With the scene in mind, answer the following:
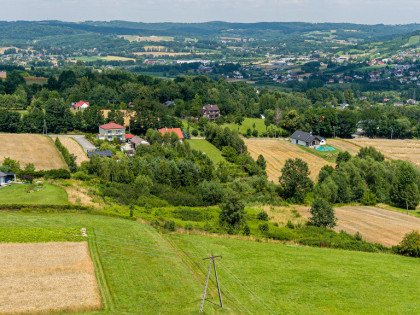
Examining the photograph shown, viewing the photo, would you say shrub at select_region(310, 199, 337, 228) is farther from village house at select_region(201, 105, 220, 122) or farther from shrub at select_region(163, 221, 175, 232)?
village house at select_region(201, 105, 220, 122)

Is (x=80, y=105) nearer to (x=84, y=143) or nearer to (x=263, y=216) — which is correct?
(x=84, y=143)

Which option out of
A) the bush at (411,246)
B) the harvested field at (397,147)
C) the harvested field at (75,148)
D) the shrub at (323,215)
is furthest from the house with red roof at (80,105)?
the bush at (411,246)

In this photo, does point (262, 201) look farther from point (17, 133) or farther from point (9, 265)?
point (17, 133)

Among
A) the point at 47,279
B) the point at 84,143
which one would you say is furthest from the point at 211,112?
the point at 47,279

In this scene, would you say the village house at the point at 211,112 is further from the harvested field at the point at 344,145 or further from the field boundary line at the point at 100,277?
the field boundary line at the point at 100,277

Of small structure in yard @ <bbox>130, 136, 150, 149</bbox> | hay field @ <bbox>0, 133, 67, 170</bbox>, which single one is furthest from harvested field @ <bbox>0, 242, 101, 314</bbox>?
small structure in yard @ <bbox>130, 136, 150, 149</bbox>

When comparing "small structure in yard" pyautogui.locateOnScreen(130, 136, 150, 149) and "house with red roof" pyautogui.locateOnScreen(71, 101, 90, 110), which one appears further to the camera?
"house with red roof" pyautogui.locateOnScreen(71, 101, 90, 110)
